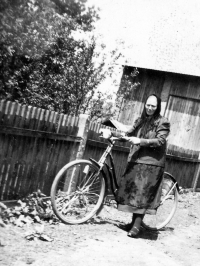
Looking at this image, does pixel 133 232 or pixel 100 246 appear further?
pixel 133 232

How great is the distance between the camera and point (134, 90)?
12617 mm

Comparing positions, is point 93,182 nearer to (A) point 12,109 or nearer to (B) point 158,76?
(A) point 12,109

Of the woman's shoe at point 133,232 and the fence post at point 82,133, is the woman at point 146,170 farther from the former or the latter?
the fence post at point 82,133

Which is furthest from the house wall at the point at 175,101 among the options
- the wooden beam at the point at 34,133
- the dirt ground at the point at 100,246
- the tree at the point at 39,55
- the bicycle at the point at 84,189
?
the wooden beam at the point at 34,133

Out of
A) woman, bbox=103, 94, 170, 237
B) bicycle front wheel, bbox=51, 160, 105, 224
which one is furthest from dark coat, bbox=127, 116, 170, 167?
bicycle front wheel, bbox=51, 160, 105, 224

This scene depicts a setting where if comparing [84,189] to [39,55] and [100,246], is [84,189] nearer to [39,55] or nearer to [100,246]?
[100,246]

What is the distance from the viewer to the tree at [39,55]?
38.2 ft

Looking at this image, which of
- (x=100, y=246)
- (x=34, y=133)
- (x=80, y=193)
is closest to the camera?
(x=100, y=246)

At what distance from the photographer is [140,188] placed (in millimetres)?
4160

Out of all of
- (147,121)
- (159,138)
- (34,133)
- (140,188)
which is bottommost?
→ (140,188)

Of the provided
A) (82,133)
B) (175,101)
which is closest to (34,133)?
(82,133)

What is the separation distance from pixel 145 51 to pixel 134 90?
1572 millimetres

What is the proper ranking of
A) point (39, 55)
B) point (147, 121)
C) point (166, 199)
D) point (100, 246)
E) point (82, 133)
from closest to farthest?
point (100, 246), point (147, 121), point (82, 133), point (166, 199), point (39, 55)

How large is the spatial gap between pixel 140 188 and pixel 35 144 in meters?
1.51
